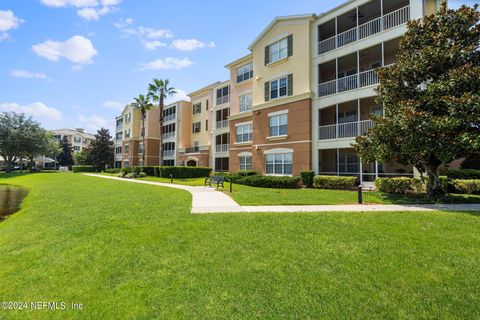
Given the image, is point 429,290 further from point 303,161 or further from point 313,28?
point 313,28

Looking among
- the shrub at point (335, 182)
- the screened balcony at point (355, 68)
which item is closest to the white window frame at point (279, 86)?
the screened balcony at point (355, 68)

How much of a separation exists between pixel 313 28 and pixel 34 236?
21.8 metres

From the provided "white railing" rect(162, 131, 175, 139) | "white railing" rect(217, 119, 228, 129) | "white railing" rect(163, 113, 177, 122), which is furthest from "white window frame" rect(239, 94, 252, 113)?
"white railing" rect(162, 131, 175, 139)

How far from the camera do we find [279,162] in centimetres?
2255

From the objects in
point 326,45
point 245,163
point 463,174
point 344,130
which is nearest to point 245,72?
point 245,163

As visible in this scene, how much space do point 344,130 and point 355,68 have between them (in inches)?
223

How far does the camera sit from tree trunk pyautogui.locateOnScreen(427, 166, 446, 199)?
12344 millimetres

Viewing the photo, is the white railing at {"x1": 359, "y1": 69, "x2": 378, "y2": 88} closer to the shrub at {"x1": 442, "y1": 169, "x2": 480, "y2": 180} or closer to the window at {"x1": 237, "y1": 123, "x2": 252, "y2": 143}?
the shrub at {"x1": 442, "y1": 169, "x2": 480, "y2": 180}

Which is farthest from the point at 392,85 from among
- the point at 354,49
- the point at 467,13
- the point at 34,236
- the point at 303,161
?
the point at 34,236

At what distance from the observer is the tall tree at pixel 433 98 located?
10.3 meters

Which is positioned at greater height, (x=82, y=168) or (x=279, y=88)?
(x=279, y=88)

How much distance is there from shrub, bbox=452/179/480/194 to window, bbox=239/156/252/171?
15694 mm

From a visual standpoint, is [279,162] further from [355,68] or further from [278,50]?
[278,50]

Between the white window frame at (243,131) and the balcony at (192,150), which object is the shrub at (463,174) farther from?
the balcony at (192,150)
